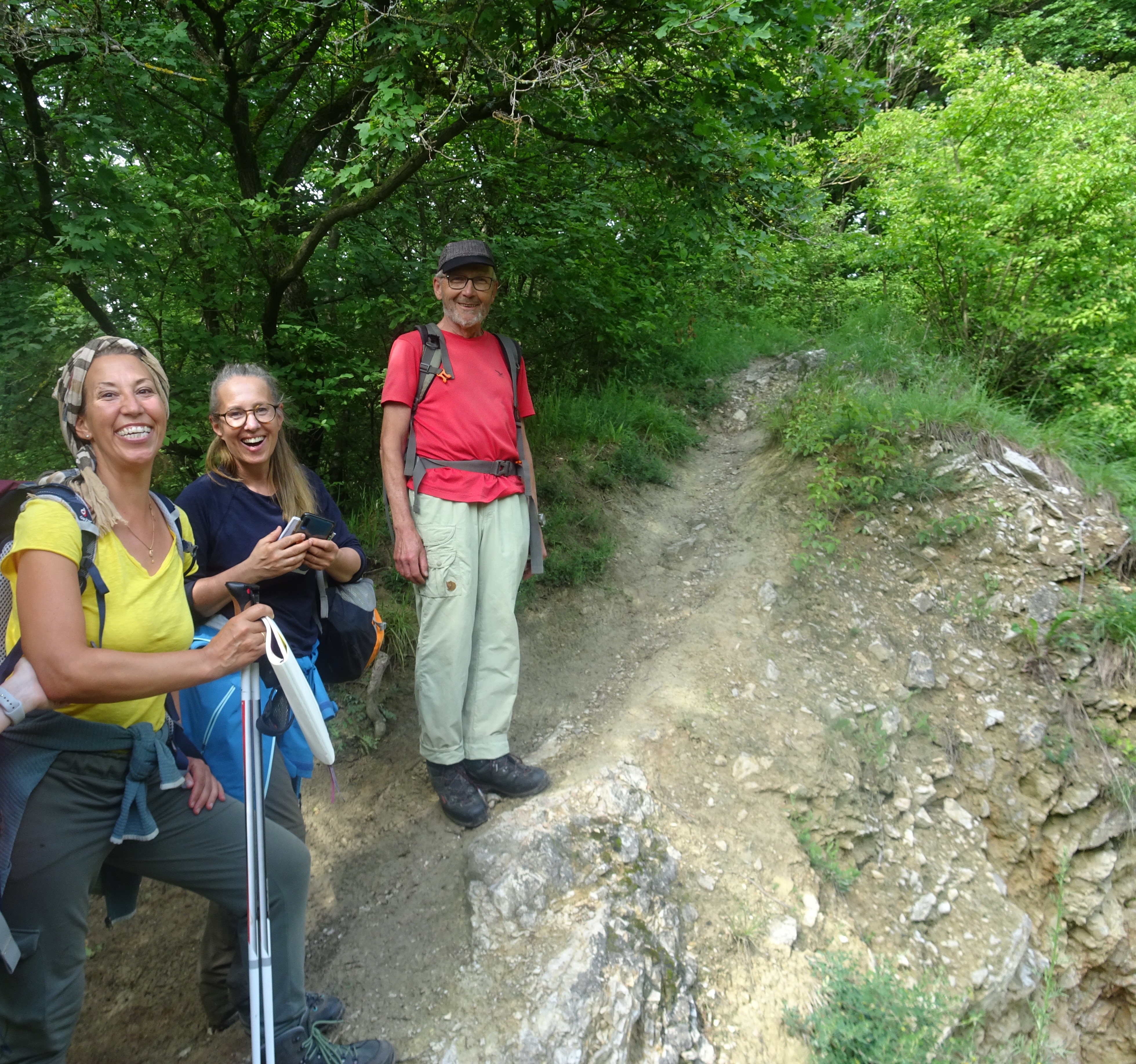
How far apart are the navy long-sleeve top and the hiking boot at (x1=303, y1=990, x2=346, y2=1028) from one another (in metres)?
1.17

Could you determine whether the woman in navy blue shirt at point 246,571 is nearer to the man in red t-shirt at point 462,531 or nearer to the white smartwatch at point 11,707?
the man in red t-shirt at point 462,531

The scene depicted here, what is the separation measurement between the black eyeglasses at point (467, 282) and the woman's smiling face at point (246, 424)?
984 millimetres

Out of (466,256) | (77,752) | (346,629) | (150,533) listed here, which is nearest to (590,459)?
(466,256)

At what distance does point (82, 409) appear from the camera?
198 cm

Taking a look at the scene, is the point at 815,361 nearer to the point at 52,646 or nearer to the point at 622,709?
the point at 622,709

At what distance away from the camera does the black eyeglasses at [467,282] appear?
3.11m

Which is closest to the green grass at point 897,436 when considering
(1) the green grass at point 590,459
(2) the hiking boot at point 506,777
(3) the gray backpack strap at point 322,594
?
(1) the green grass at point 590,459

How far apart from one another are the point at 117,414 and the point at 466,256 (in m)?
1.55

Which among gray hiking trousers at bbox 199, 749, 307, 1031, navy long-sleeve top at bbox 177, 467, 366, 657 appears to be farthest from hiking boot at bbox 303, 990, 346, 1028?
navy long-sleeve top at bbox 177, 467, 366, 657

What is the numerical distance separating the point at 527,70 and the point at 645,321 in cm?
298

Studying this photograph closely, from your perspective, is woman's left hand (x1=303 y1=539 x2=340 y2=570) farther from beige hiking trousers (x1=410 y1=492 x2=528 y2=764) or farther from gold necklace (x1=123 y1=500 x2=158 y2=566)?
beige hiking trousers (x1=410 y1=492 x2=528 y2=764)

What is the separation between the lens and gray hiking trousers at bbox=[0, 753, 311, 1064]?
1684 millimetres

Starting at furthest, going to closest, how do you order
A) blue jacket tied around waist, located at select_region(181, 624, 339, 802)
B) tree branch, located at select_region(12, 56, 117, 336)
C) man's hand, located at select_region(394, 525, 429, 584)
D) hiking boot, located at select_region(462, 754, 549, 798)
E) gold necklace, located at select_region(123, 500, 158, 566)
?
tree branch, located at select_region(12, 56, 117, 336), hiking boot, located at select_region(462, 754, 549, 798), man's hand, located at select_region(394, 525, 429, 584), blue jacket tied around waist, located at select_region(181, 624, 339, 802), gold necklace, located at select_region(123, 500, 158, 566)

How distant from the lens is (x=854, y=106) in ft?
12.9
